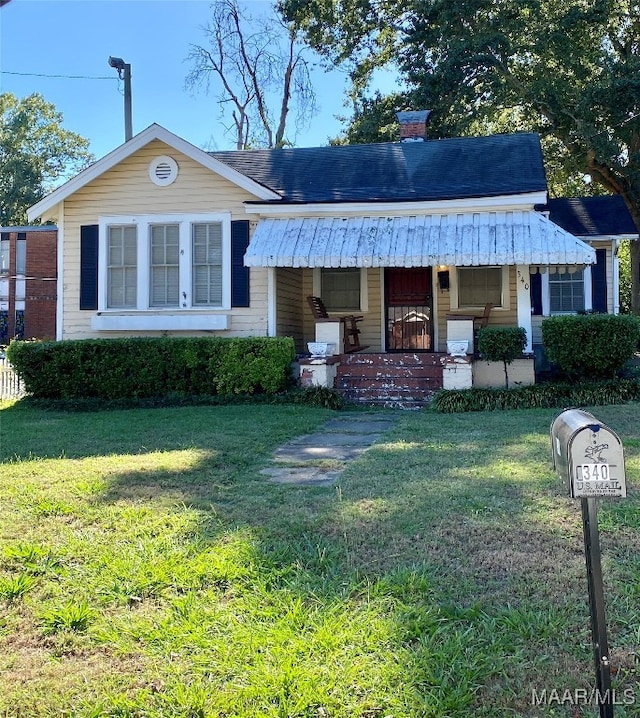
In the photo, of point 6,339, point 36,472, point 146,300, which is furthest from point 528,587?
point 6,339

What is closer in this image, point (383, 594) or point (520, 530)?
point (383, 594)

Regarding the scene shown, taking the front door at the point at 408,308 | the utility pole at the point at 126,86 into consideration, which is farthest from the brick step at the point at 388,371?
the utility pole at the point at 126,86

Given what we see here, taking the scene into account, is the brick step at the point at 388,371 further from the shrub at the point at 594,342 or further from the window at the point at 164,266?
the window at the point at 164,266

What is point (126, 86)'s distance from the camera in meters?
18.0

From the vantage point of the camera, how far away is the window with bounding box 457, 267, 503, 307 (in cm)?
1284

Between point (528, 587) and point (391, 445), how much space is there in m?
3.61

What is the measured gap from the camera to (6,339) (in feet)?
96.0

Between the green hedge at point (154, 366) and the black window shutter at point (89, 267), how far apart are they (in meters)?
1.25

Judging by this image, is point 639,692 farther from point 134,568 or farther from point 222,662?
point 134,568

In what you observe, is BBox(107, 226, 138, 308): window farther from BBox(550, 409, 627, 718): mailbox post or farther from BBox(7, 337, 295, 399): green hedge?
BBox(550, 409, 627, 718): mailbox post

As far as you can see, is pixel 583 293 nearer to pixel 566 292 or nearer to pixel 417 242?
pixel 566 292

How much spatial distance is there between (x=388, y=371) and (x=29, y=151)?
42.0 metres

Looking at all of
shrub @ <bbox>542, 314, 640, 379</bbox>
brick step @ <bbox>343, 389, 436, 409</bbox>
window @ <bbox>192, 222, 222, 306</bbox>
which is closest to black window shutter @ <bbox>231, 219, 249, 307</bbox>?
window @ <bbox>192, 222, 222, 306</bbox>

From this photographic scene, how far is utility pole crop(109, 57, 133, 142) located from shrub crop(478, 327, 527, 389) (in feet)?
40.8
